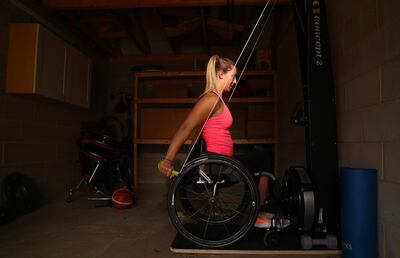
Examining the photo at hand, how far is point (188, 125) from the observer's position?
1.54 m

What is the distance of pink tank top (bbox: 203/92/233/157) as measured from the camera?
1631mm

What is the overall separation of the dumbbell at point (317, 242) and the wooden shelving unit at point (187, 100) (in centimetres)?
213

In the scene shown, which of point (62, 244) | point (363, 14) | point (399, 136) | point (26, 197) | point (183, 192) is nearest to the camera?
point (399, 136)

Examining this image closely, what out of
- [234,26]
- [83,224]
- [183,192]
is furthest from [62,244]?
[234,26]

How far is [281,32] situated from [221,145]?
2.43 metres

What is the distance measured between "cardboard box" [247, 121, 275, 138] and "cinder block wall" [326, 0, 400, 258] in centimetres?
185

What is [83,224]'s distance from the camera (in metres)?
2.05

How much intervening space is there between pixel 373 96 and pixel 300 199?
0.64 metres

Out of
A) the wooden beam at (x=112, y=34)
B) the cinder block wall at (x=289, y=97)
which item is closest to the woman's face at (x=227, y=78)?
the cinder block wall at (x=289, y=97)

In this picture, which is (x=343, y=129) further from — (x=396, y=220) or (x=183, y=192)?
(x=183, y=192)

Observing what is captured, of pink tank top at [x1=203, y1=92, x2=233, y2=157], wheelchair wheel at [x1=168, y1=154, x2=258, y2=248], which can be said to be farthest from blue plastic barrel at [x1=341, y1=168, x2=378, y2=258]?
pink tank top at [x1=203, y1=92, x2=233, y2=157]

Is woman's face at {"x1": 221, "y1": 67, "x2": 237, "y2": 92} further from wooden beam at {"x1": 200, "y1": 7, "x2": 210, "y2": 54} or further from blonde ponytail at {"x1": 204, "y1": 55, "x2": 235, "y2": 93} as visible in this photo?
wooden beam at {"x1": 200, "y1": 7, "x2": 210, "y2": 54}

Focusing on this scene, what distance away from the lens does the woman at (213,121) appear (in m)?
1.53

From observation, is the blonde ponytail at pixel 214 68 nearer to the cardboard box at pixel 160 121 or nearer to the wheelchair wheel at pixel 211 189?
the wheelchair wheel at pixel 211 189
